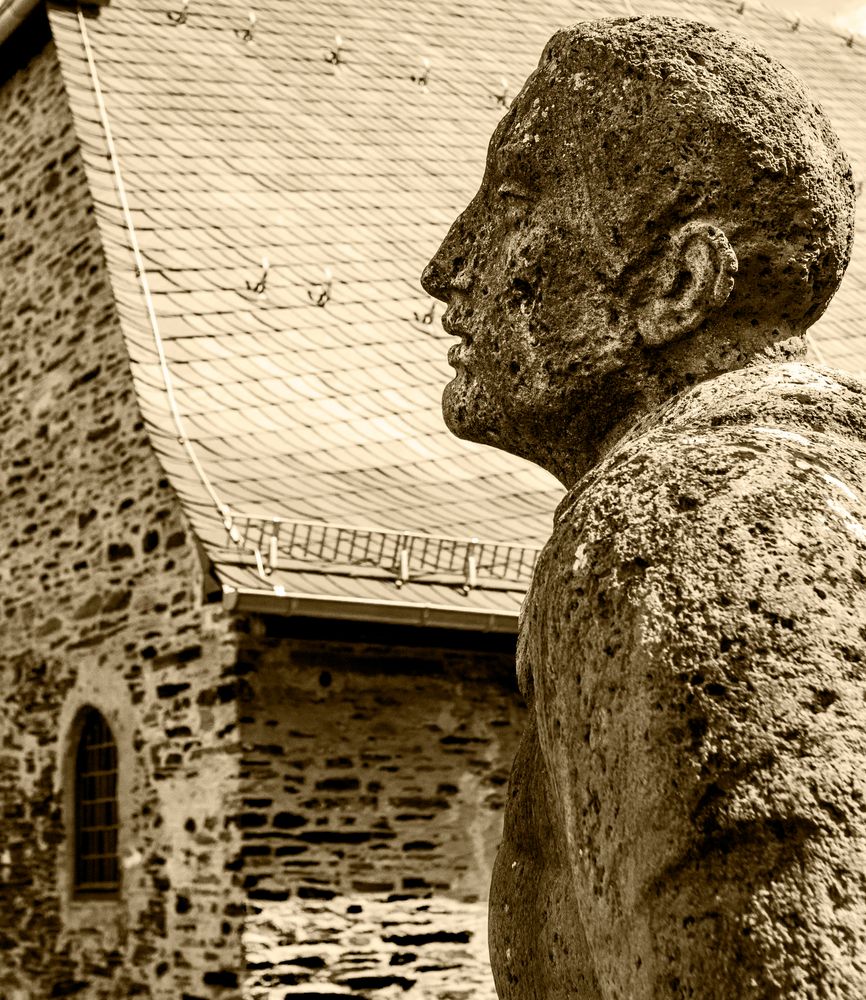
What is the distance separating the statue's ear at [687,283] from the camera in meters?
1.95

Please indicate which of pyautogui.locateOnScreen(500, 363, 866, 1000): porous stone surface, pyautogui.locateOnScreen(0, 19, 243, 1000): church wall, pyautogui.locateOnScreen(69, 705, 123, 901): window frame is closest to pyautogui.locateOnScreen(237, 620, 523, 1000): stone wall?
pyautogui.locateOnScreen(0, 19, 243, 1000): church wall

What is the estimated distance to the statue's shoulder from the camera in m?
1.55

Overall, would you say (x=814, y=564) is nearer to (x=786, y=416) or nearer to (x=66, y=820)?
(x=786, y=416)

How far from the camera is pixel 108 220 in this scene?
10.3 m

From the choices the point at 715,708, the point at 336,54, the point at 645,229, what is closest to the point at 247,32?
the point at 336,54

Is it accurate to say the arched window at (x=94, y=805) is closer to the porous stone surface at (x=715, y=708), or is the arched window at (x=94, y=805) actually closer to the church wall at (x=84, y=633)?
the church wall at (x=84, y=633)

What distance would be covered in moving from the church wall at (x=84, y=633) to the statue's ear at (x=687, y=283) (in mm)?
7002

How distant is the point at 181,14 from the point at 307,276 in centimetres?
272

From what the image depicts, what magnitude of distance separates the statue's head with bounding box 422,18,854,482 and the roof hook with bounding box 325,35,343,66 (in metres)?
11.3

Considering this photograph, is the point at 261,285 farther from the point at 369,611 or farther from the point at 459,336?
the point at 459,336

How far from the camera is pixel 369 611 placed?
27.9 feet

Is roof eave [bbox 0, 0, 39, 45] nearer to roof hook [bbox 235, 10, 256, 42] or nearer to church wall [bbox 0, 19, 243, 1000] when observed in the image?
church wall [bbox 0, 19, 243, 1000]

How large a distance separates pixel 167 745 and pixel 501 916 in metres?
7.57

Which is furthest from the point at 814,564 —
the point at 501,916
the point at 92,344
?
the point at 92,344
